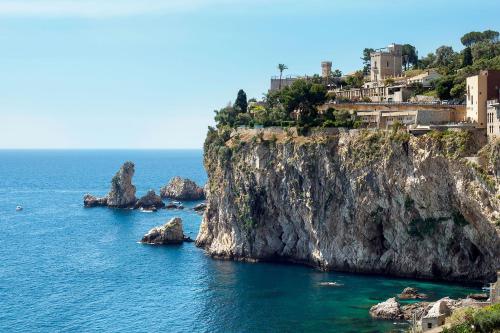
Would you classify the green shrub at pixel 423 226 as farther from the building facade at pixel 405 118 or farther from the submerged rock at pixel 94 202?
the submerged rock at pixel 94 202

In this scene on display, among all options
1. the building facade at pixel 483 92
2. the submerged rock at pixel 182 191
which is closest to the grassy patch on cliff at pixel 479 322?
the building facade at pixel 483 92

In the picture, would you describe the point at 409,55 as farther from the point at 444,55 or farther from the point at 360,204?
the point at 360,204

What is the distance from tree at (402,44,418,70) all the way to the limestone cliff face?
58387 millimetres

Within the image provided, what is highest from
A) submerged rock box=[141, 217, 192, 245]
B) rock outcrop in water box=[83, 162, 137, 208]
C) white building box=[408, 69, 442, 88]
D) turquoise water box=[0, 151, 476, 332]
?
white building box=[408, 69, 442, 88]

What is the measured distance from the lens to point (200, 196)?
535 ft

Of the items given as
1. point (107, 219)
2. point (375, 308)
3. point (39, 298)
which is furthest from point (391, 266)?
point (107, 219)

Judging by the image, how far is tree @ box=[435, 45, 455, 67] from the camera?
414 ft

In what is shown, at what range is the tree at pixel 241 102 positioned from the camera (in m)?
105

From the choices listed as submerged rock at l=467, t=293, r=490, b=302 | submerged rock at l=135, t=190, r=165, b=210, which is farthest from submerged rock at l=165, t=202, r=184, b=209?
submerged rock at l=467, t=293, r=490, b=302

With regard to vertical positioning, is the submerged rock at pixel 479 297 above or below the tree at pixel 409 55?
below

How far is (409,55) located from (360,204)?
7075 cm

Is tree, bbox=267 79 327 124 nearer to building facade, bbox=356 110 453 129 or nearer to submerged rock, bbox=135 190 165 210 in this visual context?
building facade, bbox=356 110 453 129

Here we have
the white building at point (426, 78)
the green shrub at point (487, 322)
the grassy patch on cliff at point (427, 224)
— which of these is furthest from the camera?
the white building at point (426, 78)

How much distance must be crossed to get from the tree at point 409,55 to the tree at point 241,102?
4574cm
